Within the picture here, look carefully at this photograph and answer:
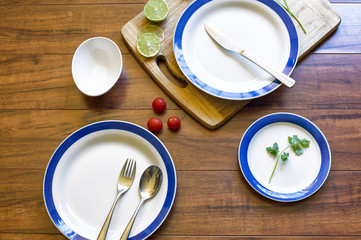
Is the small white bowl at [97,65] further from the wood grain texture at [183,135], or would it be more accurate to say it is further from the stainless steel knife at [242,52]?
the stainless steel knife at [242,52]

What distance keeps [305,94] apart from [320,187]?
0.29 m

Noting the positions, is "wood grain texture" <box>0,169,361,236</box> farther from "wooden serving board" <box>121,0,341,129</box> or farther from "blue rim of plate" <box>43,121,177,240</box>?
"wooden serving board" <box>121,0,341,129</box>

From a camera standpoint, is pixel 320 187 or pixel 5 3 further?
pixel 5 3

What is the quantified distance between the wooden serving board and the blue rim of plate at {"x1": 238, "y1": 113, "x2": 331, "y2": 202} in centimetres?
9

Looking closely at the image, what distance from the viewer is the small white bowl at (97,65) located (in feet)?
3.73

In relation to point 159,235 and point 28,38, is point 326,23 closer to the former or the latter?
point 159,235

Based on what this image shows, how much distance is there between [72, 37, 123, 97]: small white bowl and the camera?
114 cm

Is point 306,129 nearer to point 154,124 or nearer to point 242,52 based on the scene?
point 242,52

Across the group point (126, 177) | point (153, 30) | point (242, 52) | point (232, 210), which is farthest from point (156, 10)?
point (232, 210)

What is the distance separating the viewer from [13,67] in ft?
3.95

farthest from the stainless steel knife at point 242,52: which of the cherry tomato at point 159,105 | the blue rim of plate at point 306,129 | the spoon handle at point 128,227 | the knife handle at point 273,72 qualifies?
the spoon handle at point 128,227

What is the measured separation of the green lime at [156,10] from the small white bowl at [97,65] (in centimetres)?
15

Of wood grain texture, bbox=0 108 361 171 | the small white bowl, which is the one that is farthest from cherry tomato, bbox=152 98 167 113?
the small white bowl

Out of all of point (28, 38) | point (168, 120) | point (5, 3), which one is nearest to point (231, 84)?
point (168, 120)
